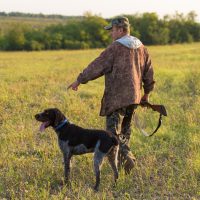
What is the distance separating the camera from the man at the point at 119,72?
6.25m

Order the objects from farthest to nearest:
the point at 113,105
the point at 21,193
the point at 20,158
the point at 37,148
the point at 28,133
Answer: the point at 28,133
the point at 37,148
the point at 20,158
the point at 113,105
the point at 21,193

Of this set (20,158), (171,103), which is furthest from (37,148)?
(171,103)

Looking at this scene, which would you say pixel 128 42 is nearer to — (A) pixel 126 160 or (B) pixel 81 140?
(B) pixel 81 140

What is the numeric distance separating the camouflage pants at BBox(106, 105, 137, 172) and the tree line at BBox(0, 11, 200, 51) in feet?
193

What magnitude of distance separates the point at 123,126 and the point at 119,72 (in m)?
0.95

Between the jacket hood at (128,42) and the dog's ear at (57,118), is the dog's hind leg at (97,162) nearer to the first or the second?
the dog's ear at (57,118)

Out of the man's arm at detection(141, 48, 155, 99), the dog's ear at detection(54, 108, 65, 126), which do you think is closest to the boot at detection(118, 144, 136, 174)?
the man's arm at detection(141, 48, 155, 99)

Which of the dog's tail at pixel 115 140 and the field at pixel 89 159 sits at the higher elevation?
the dog's tail at pixel 115 140

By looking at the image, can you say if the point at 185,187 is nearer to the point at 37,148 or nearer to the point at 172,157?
the point at 172,157

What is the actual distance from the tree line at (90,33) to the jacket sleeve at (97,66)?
59.1m

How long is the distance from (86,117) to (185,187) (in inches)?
184

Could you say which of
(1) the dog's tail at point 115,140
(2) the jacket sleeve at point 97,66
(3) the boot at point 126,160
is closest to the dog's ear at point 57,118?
(2) the jacket sleeve at point 97,66

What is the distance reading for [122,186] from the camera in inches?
247

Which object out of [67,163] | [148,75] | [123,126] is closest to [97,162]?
[67,163]
